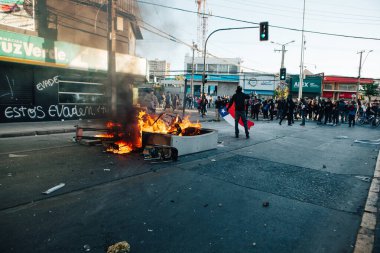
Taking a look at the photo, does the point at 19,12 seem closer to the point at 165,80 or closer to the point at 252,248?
the point at 252,248

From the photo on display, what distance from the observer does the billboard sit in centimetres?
1264

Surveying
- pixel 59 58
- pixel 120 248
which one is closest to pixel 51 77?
pixel 59 58

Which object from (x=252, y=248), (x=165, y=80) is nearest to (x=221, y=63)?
(x=165, y=80)

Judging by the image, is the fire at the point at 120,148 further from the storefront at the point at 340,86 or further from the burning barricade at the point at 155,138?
the storefront at the point at 340,86

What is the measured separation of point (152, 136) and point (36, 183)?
301 centimetres

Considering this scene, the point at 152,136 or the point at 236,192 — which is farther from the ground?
the point at 152,136

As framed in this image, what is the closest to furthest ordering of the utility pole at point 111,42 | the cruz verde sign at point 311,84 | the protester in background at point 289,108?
the utility pole at point 111,42, the protester in background at point 289,108, the cruz verde sign at point 311,84

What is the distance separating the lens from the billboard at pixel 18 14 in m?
12.6

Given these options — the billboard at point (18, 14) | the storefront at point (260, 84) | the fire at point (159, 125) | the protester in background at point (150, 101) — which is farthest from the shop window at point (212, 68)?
the fire at point (159, 125)

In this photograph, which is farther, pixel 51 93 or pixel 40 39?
pixel 51 93

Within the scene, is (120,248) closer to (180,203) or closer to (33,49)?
(180,203)

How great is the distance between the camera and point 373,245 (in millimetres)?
3109

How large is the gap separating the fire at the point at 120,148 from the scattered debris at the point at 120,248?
15.3 ft

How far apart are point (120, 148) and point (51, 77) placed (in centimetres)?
1011
